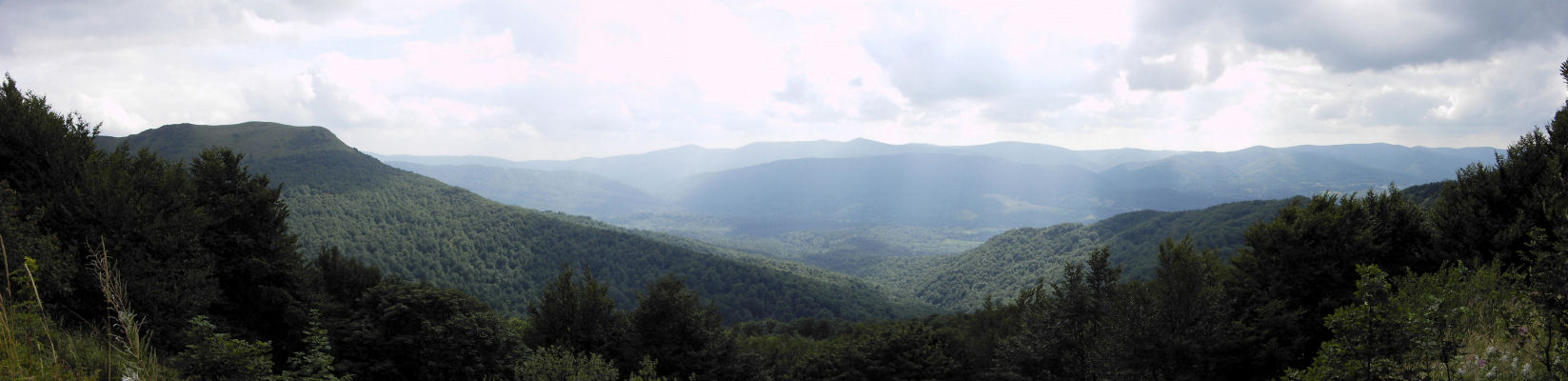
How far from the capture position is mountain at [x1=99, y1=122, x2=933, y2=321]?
112625 millimetres

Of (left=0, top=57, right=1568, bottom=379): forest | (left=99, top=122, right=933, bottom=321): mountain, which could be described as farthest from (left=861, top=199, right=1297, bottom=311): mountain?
(left=0, top=57, right=1568, bottom=379): forest

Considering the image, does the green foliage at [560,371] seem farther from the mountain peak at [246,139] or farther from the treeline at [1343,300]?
the mountain peak at [246,139]

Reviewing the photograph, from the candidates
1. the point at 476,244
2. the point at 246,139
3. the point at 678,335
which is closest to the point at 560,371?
the point at 678,335

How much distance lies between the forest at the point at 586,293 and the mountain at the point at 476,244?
295ft

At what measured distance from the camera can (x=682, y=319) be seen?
1026 inches

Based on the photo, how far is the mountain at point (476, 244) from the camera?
4434 inches

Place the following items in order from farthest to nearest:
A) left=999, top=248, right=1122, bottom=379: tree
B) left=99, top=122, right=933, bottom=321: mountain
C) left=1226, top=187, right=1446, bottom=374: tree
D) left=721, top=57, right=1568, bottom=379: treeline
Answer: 1. left=99, top=122, right=933, bottom=321: mountain
2. left=999, top=248, right=1122, bottom=379: tree
3. left=1226, top=187, right=1446, bottom=374: tree
4. left=721, top=57, right=1568, bottom=379: treeline

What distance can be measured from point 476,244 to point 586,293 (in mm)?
118144

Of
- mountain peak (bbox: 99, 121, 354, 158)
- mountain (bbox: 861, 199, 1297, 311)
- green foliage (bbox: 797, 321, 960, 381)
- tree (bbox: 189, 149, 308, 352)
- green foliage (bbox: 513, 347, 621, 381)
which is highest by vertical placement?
mountain peak (bbox: 99, 121, 354, 158)

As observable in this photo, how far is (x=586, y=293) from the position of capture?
2664 cm

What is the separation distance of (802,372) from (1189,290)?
791 inches

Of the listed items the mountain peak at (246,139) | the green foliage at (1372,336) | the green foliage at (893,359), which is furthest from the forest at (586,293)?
the mountain peak at (246,139)

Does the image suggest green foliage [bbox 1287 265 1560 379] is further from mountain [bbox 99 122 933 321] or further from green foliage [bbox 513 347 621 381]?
mountain [bbox 99 122 933 321]

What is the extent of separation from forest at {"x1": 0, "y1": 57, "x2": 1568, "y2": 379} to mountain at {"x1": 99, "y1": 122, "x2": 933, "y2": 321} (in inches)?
3535
